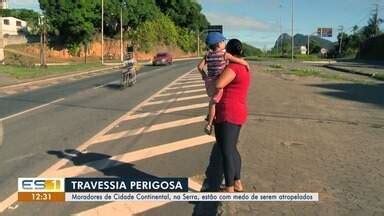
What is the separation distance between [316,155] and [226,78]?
3.70 m

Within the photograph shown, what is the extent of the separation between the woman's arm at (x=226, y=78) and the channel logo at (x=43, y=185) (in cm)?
202

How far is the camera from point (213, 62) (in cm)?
823

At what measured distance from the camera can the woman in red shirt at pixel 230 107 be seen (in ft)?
23.6

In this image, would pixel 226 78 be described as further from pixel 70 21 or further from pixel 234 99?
pixel 70 21

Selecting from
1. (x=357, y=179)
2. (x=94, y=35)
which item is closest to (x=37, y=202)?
(x=357, y=179)

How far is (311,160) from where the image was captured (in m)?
9.79

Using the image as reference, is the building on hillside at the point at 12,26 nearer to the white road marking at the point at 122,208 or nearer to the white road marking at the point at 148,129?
the white road marking at the point at 148,129

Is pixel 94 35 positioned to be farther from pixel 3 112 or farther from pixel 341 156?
pixel 341 156

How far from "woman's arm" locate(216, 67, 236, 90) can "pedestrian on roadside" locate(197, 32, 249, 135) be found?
0.12 meters

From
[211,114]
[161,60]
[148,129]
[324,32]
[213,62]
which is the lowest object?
[148,129]

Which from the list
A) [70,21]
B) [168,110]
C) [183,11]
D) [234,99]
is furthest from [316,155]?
[183,11]

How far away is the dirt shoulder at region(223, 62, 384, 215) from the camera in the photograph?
7.07m

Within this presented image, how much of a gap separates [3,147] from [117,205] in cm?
470

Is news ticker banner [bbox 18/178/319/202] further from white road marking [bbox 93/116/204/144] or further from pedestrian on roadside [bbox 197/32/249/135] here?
white road marking [bbox 93/116/204/144]
